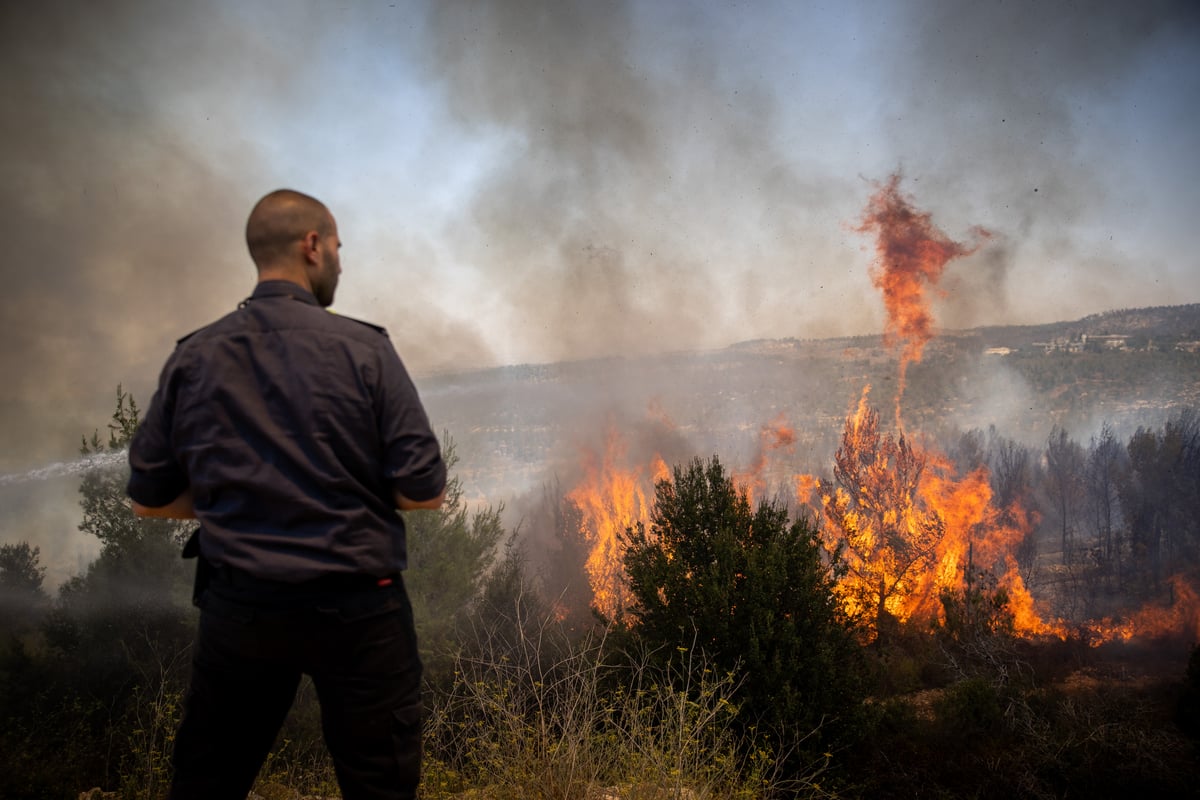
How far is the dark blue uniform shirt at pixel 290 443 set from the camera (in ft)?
5.55

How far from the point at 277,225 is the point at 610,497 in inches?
1521

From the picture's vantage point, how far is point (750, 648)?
8789mm

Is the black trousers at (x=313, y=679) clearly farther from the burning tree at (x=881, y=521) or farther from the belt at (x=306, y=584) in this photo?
the burning tree at (x=881, y=521)

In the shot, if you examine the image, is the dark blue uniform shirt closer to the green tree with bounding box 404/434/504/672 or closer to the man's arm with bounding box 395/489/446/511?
the man's arm with bounding box 395/489/446/511

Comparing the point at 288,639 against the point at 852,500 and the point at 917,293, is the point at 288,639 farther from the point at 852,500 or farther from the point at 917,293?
the point at 917,293

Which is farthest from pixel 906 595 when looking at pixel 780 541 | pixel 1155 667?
pixel 780 541

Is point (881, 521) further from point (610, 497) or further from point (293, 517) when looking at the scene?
point (293, 517)

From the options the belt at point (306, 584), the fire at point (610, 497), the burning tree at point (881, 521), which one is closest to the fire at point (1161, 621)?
the burning tree at point (881, 521)

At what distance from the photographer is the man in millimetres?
1704

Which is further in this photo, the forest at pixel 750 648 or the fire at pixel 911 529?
the fire at pixel 911 529

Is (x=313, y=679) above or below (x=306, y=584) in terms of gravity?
below

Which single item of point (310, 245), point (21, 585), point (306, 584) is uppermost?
point (310, 245)

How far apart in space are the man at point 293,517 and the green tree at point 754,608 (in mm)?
6912

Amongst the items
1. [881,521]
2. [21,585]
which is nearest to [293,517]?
[21,585]
